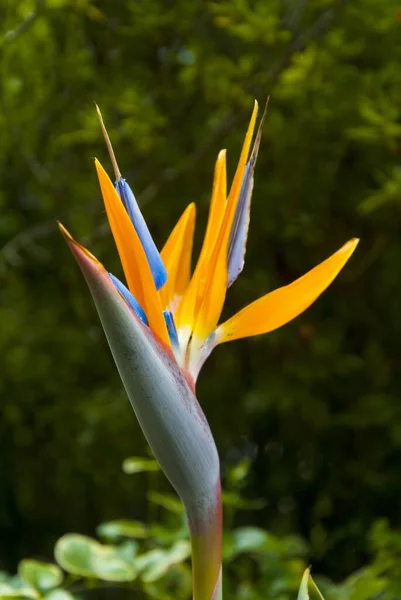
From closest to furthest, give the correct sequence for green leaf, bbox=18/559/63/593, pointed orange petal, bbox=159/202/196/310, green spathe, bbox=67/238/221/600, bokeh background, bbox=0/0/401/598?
green spathe, bbox=67/238/221/600, pointed orange petal, bbox=159/202/196/310, green leaf, bbox=18/559/63/593, bokeh background, bbox=0/0/401/598

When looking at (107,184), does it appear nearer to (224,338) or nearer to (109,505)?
(224,338)

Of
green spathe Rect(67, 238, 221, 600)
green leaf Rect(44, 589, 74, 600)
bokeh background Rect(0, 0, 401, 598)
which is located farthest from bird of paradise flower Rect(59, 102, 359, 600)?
bokeh background Rect(0, 0, 401, 598)

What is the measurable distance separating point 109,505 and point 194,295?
2.30ft

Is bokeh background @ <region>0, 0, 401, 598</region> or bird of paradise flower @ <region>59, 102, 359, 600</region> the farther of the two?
bokeh background @ <region>0, 0, 401, 598</region>

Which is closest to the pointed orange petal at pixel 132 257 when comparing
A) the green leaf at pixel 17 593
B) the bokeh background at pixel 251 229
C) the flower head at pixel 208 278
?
the flower head at pixel 208 278

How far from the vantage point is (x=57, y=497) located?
1.00 metres

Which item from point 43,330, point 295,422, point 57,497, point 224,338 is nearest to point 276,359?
point 295,422

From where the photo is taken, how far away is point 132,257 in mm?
302

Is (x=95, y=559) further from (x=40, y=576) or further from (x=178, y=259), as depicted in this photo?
(x=178, y=259)

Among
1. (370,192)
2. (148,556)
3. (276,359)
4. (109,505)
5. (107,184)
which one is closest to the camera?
(107,184)

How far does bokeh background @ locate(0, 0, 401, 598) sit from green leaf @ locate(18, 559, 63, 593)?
255 mm

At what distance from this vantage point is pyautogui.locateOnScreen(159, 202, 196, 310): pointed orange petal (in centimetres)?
38

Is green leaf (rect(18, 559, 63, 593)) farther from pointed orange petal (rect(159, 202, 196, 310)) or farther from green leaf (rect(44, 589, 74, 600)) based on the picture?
pointed orange petal (rect(159, 202, 196, 310))

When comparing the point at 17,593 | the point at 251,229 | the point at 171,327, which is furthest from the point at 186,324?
the point at 251,229
